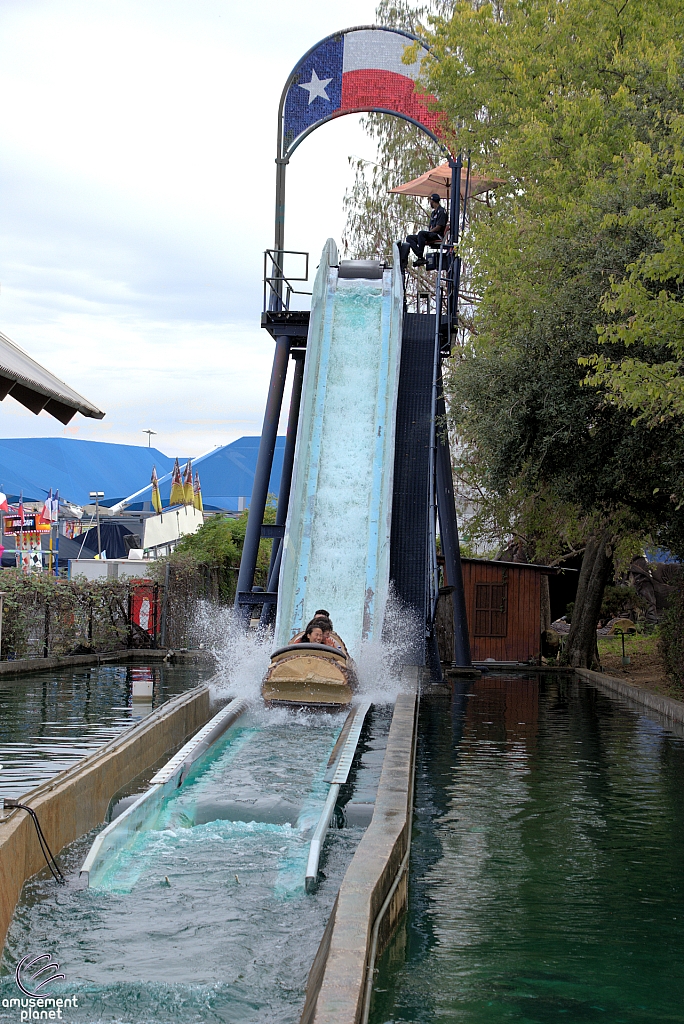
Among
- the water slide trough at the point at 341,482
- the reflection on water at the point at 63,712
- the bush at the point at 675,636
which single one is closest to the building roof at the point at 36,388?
the reflection on water at the point at 63,712

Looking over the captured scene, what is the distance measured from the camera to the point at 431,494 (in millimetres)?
16734

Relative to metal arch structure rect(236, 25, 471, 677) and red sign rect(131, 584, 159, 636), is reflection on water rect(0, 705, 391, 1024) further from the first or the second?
red sign rect(131, 584, 159, 636)

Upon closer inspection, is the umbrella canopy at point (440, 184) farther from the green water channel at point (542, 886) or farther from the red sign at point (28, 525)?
the red sign at point (28, 525)

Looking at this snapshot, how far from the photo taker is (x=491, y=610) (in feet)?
80.2

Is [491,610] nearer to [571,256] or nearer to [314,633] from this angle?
[571,256]

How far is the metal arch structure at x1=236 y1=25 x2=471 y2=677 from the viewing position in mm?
17609

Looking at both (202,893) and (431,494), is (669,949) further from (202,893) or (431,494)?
(431,494)

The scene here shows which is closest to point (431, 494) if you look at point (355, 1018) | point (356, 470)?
point (356, 470)

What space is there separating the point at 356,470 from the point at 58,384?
341 inches

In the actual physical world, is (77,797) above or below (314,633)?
below

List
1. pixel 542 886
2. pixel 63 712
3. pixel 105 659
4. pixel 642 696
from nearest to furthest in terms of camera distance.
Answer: pixel 542 886 < pixel 63 712 < pixel 642 696 < pixel 105 659

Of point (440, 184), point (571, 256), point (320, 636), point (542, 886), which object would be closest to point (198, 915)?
point (542, 886)

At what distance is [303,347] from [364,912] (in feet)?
51.9

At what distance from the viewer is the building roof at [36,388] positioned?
7486mm
